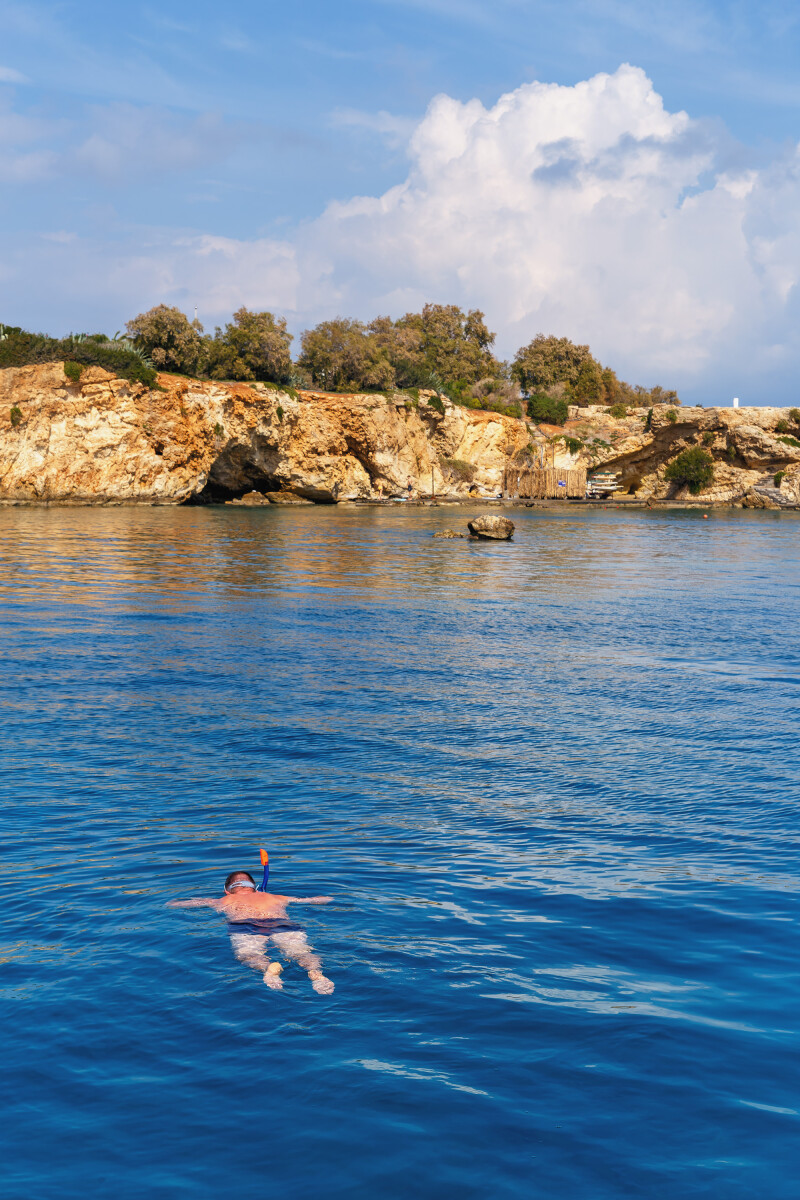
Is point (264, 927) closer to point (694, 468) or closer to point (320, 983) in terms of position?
point (320, 983)

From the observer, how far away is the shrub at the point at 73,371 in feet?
204

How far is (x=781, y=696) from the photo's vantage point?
43.5ft

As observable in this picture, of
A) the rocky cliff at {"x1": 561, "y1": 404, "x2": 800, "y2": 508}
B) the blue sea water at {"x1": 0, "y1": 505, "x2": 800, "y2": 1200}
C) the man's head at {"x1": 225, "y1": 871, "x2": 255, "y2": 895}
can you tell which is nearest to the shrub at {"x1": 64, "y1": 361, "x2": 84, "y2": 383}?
the rocky cliff at {"x1": 561, "y1": 404, "x2": 800, "y2": 508}

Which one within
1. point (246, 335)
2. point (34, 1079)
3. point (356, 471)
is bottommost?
point (34, 1079)

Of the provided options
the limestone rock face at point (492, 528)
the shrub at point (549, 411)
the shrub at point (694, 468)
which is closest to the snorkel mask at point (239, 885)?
the limestone rock face at point (492, 528)

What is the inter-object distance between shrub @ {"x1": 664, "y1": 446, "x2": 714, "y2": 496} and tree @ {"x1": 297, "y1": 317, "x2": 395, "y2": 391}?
88.4 feet

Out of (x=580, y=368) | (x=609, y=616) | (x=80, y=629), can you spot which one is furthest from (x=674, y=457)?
(x=80, y=629)

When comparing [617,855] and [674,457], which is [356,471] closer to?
[674,457]

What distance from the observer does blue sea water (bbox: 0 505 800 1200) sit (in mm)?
4289

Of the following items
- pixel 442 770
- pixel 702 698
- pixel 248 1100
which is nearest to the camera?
pixel 248 1100

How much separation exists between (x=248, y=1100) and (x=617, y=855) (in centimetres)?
395

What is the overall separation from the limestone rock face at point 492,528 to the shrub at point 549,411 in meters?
56.7

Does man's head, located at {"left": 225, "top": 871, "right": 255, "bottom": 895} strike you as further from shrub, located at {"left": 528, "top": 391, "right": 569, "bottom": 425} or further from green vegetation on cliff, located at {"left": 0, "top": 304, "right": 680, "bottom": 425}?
shrub, located at {"left": 528, "top": 391, "right": 569, "bottom": 425}

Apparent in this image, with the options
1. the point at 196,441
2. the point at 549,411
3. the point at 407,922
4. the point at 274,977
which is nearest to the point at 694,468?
the point at 549,411
